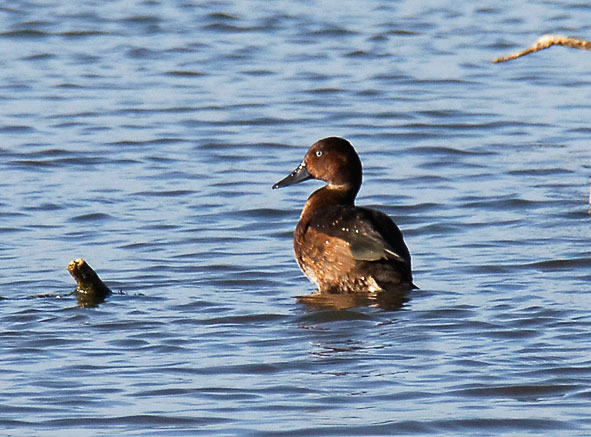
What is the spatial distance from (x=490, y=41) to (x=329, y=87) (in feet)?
10.7

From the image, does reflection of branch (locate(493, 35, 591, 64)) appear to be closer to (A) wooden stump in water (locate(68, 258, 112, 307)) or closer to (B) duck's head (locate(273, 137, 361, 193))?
(B) duck's head (locate(273, 137, 361, 193))

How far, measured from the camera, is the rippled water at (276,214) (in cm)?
644

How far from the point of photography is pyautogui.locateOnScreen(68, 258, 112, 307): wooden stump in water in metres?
8.05

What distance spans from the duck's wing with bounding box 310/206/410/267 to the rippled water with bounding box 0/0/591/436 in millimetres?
311

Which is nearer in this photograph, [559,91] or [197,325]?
[197,325]

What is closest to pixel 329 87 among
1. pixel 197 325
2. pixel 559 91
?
pixel 559 91

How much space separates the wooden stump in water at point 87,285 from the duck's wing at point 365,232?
1.36 meters

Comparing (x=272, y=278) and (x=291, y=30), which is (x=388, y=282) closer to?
(x=272, y=278)

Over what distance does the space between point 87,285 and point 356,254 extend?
5.03 feet

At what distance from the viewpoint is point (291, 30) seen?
1903 centimetres

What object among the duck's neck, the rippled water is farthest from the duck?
the rippled water

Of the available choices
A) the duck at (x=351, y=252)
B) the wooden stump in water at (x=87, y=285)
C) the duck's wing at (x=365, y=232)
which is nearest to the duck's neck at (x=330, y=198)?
the duck at (x=351, y=252)

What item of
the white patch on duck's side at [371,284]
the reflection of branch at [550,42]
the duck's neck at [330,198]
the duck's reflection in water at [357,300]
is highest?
the reflection of branch at [550,42]

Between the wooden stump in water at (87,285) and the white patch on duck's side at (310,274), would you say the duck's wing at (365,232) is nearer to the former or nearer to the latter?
the white patch on duck's side at (310,274)
